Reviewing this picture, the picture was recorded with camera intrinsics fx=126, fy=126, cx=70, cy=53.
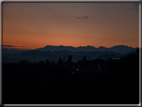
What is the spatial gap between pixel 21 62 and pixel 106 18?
7452 millimetres

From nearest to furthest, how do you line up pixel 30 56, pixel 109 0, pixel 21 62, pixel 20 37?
pixel 109 0, pixel 20 37, pixel 21 62, pixel 30 56

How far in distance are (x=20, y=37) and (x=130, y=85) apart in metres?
5.69

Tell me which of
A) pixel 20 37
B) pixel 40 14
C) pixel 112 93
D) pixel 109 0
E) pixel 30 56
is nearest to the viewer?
pixel 109 0

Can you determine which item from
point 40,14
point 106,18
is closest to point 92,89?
point 106,18

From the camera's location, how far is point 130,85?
526 centimetres

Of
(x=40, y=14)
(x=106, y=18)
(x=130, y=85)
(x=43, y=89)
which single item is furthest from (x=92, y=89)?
(x=40, y=14)

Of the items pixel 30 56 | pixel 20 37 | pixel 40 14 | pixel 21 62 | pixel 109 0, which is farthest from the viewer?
pixel 30 56

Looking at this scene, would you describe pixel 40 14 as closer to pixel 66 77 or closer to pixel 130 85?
pixel 66 77

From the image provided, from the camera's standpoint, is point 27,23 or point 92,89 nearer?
point 92,89

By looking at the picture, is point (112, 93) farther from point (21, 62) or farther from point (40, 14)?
point (21, 62)

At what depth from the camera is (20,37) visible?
654cm

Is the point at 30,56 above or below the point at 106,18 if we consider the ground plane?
below

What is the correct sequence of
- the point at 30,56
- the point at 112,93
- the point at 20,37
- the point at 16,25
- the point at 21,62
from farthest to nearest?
the point at 30,56 → the point at 21,62 → the point at 20,37 → the point at 16,25 → the point at 112,93

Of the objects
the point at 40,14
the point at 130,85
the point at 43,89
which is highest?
the point at 40,14
